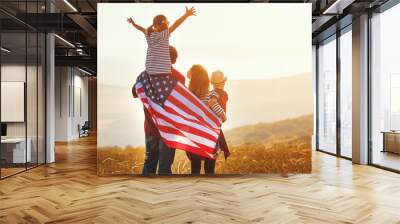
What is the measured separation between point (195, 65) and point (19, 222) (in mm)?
3629

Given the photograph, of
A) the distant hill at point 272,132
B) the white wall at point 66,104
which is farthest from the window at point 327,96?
the white wall at point 66,104

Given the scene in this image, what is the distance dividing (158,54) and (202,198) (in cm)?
268

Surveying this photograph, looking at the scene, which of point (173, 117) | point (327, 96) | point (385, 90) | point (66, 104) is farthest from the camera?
point (66, 104)

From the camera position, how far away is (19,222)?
379 cm

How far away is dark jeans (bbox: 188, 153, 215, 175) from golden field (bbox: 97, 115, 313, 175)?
8cm

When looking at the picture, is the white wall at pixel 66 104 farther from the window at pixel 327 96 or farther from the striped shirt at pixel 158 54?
the striped shirt at pixel 158 54

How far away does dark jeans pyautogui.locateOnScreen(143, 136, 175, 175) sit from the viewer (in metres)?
6.39

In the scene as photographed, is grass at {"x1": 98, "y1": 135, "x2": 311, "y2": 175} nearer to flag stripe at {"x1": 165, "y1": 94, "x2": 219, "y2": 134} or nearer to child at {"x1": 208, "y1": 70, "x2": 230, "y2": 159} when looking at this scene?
child at {"x1": 208, "y1": 70, "x2": 230, "y2": 159}

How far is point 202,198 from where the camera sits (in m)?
4.83

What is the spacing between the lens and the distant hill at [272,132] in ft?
21.2

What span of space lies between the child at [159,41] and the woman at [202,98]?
46cm

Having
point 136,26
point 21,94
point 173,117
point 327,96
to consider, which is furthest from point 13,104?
point 327,96

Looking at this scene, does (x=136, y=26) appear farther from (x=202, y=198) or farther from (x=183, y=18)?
(x=202, y=198)

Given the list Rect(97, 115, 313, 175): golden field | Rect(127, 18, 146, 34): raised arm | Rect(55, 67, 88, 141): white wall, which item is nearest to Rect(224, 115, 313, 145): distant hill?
Rect(97, 115, 313, 175): golden field
